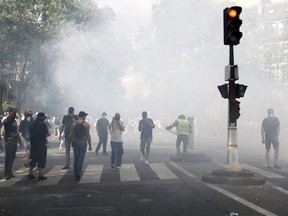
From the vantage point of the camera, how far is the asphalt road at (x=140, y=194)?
Result: 6.14m

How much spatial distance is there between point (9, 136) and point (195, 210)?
548 cm

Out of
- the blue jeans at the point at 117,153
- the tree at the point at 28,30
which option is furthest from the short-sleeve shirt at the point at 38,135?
the tree at the point at 28,30

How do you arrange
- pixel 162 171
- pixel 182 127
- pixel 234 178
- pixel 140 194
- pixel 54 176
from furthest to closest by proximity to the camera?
1. pixel 182 127
2. pixel 162 171
3. pixel 54 176
4. pixel 234 178
5. pixel 140 194

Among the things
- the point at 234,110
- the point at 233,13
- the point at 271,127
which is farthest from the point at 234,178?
the point at 271,127

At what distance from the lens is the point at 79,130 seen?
32.8 ft

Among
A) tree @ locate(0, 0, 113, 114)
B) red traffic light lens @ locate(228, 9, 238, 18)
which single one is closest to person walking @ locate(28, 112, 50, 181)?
red traffic light lens @ locate(228, 9, 238, 18)

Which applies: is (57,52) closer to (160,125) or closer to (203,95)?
(160,125)

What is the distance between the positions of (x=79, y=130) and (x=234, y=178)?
144 inches

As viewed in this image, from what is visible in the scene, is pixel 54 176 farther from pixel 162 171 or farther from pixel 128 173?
pixel 162 171

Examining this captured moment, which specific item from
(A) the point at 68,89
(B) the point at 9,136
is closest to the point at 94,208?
(B) the point at 9,136

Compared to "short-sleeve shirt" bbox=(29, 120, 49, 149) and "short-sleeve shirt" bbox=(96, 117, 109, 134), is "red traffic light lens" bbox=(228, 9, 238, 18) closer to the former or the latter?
"short-sleeve shirt" bbox=(29, 120, 49, 149)

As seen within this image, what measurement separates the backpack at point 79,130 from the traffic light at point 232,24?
3.77m

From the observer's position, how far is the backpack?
9969mm

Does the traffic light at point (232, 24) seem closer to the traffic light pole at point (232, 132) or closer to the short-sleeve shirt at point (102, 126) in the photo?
the traffic light pole at point (232, 132)
